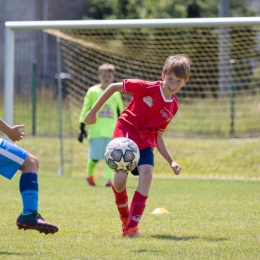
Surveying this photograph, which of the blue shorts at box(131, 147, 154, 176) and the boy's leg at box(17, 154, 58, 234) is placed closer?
the boy's leg at box(17, 154, 58, 234)

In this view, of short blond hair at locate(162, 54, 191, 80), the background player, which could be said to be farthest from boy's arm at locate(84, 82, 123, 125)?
the background player

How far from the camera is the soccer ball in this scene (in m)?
5.01

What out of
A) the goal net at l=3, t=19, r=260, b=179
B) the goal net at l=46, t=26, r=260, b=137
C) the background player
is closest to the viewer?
A: the background player

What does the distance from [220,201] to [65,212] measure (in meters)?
2.07

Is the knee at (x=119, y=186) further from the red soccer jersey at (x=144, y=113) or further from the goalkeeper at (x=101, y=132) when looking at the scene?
the goalkeeper at (x=101, y=132)

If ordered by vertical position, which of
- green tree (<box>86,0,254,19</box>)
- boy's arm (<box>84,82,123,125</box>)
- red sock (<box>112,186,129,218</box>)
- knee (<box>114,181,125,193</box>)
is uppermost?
green tree (<box>86,0,254,19</box>)

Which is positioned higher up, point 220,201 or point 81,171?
point 220,201

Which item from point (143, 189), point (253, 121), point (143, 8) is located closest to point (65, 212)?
point (143, 189)

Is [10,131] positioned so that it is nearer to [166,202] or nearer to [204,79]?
[166,202]

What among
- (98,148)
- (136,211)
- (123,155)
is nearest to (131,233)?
(136,211)

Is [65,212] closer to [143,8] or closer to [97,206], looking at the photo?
[97,206]

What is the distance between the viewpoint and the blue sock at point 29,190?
464cm

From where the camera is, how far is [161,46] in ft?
43.0

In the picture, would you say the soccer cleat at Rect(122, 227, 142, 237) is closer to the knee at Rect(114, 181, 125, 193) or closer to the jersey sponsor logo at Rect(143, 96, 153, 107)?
the knee at Rect(114, 181, 125, 193)
